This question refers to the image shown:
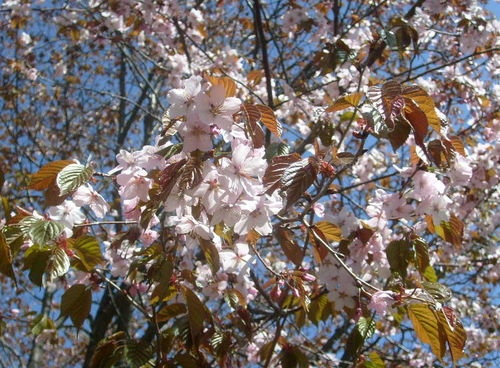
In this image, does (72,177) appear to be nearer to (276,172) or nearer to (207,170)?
(207,170)

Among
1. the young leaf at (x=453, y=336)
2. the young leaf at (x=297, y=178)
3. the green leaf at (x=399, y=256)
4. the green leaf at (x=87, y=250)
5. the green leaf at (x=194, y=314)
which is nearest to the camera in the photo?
the young leaf at (x=297, y=178)

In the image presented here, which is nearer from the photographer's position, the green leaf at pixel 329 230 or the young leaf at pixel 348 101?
the young leaf at pixel 348 101

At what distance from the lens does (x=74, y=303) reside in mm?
1668

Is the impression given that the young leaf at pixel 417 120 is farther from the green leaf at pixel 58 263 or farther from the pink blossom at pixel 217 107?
the green leaf at pixel 58 263

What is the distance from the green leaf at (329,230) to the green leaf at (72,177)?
801 millimetres

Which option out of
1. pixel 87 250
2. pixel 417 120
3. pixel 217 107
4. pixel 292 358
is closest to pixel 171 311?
pixel 292 358

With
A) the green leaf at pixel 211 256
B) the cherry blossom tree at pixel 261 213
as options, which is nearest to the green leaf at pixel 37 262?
the cherry blossom tree at pixel 261 213

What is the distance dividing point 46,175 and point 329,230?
914 mm

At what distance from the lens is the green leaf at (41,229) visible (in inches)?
46.5

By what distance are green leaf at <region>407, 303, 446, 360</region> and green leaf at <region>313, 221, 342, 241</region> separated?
410 mm

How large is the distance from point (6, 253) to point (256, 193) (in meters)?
0.60

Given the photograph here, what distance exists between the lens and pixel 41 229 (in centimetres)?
121

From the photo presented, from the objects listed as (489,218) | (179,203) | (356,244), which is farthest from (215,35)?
(179,203)

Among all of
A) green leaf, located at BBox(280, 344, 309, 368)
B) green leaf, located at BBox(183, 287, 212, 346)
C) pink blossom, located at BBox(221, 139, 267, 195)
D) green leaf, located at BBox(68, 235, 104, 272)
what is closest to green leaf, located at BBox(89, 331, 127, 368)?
green leaf, located at BBox(183, 287, 212, 346)
